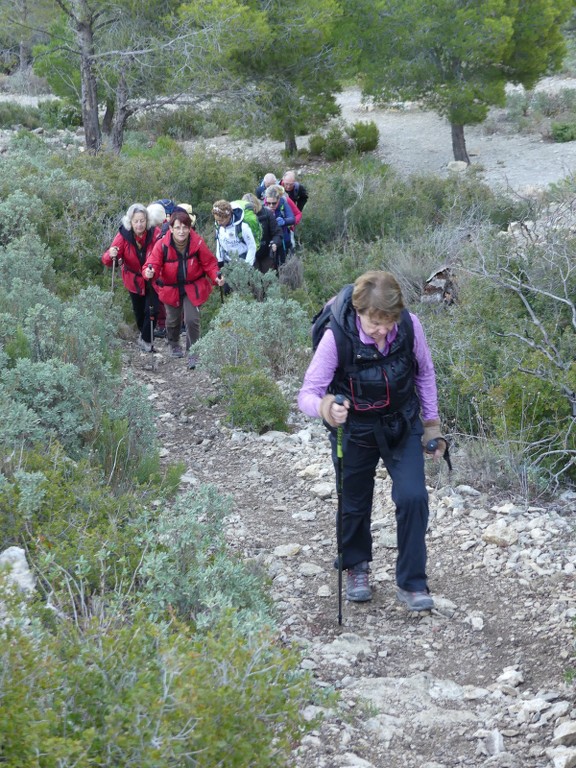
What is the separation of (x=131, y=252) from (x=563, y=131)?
18888 millimetres

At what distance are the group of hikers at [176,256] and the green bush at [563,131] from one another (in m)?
16.5

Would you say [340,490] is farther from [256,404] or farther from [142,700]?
[256,404]

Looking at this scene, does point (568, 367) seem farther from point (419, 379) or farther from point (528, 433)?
point (419, 379)

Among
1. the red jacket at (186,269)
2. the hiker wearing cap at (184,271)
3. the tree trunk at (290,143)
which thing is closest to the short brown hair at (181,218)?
the hiker wearing cap at (184,271)

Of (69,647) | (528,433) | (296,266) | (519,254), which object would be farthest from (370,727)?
(296,266)

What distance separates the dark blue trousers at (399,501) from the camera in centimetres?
446

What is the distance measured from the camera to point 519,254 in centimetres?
878

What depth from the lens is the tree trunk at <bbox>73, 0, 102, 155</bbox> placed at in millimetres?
17344

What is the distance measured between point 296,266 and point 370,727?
28.1ft

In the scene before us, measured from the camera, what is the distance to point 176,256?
9.09 meters

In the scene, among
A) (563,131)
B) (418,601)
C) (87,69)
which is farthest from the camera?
(563,131)

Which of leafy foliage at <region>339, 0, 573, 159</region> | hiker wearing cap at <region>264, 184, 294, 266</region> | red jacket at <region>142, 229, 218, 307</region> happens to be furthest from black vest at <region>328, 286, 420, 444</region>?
leafy foliage at <region>339, 0, 573, 159</region>

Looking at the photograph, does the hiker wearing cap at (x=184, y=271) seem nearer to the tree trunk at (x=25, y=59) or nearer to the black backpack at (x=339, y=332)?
the black backpack at (x=339, y=332)

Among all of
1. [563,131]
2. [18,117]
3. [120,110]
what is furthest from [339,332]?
[18,117]
